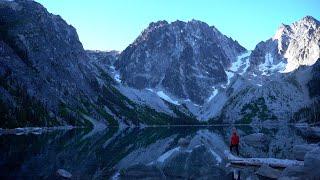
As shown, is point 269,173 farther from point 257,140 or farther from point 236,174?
point 257,140

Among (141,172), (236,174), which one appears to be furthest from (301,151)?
(141,172)

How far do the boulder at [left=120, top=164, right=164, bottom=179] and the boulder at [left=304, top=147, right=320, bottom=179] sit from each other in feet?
58.1

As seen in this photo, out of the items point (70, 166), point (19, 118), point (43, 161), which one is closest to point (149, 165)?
point (70, 166)

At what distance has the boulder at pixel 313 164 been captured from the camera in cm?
3688

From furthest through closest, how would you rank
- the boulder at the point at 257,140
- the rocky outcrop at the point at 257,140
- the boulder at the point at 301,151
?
the boulder at the point at 257,140
the rocky outcrop at the point at 257,140
the boulder at the point at 301,151

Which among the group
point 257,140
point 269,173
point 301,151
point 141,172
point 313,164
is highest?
point 313,164

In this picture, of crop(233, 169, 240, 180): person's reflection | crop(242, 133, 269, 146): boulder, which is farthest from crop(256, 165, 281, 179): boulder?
crop(242, 133, 269, 146): boulder

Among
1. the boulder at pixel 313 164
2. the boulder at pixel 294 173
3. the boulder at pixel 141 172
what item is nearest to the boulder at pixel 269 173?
the boulder at pixel 294 173

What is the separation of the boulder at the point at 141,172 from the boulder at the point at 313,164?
1770 cm

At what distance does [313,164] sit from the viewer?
37750 millimetres

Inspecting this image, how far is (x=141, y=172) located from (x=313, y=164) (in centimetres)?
2283

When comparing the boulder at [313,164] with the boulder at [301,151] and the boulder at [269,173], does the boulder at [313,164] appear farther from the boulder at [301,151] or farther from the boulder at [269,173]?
the boulder at [301,151]

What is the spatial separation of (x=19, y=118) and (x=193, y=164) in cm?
13382

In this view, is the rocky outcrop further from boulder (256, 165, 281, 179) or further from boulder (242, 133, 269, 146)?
boulder (256, 165, 281, 179)
